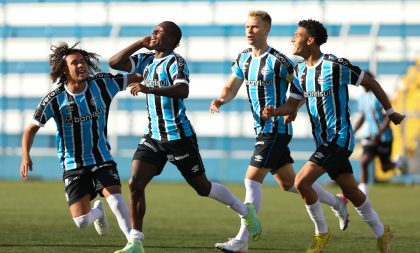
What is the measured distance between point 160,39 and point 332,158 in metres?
1.79

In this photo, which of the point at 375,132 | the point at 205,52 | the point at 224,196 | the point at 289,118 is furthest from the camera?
the point at 205,52

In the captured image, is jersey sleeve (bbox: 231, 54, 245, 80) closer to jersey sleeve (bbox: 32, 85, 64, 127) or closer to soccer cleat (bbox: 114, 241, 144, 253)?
jersey sleeve (bbox: 32, 85, 64, 127)

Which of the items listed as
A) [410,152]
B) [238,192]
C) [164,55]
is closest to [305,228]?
[164,55]

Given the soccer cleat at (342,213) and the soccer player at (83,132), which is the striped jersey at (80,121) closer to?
the soccer player at (83,132)

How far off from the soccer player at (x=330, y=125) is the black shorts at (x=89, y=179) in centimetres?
139

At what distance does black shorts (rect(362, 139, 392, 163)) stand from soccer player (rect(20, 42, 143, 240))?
884 centimetres

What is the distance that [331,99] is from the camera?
30.7ft

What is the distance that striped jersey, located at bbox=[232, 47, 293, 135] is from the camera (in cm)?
1004

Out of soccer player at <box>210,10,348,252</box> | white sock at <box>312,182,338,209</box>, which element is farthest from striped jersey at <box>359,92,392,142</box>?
soccer player at <box>210,10,348,252</box>

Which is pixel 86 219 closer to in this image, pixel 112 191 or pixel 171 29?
pixel 112 191

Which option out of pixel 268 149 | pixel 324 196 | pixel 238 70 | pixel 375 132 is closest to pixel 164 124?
pixel 268 149

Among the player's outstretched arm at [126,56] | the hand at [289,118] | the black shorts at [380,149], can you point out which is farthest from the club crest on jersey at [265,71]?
the black shorts at [380,149]

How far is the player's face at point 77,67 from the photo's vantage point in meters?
9.21

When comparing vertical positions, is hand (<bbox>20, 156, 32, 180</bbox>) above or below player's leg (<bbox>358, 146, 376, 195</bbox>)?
above
